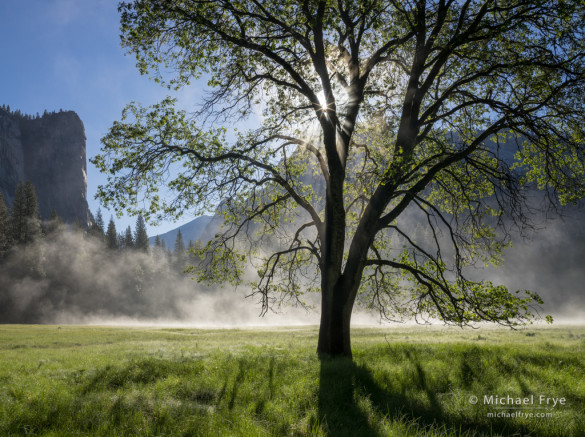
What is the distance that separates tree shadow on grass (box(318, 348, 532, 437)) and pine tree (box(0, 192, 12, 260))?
2815 inches

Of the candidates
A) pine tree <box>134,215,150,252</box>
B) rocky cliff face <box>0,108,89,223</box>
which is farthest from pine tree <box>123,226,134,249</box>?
rocky cliff face <box>0,108,89,223</box>

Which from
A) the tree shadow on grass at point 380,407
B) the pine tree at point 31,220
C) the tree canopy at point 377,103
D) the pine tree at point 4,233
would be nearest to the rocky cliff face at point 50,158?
the pine tree at point 31,220

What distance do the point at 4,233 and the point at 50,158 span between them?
156024 millimetres

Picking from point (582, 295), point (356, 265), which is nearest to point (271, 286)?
point (356, 265)

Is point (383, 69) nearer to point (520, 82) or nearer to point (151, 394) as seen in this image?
point (520, 82)

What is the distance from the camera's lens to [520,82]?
10516 mm

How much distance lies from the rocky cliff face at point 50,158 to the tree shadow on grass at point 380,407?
20316cm

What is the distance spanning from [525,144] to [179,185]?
10.6 m

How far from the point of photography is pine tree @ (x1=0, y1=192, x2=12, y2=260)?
58.5 meters

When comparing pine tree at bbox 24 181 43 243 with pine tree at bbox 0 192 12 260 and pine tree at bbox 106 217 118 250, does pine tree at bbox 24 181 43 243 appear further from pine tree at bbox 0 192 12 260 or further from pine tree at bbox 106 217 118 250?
pine tree at bbox 106 217 118 250

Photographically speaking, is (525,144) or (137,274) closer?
(525,144)

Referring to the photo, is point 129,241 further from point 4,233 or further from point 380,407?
point 380,407

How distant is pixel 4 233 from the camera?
59.4 m

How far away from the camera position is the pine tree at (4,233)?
2303 inches
